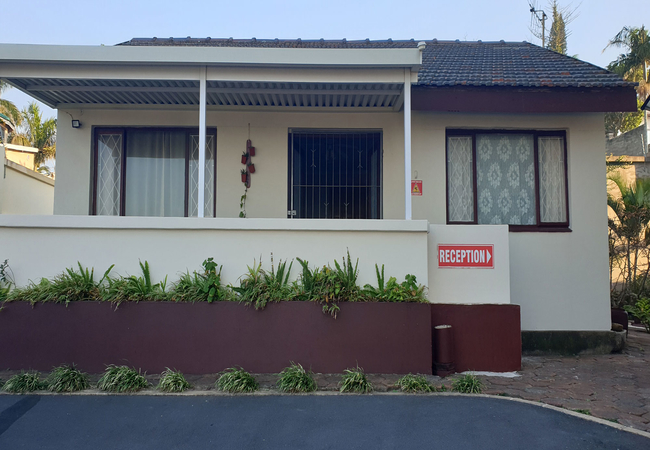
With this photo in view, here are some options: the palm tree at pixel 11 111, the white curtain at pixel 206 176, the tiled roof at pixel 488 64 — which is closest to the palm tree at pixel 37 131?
the palm tree at pixel 11 111

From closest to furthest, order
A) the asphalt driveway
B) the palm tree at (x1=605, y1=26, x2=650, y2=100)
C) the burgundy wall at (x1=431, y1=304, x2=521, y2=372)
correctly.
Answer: the asphalt driveway → the burgundy wall at (x1=431, y1=304, x2=521, y2=372) → the palm tree at (x1=605, y1=26, x2=650, y2=100)

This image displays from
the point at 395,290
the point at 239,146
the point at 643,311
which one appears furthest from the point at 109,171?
the point at 643,311

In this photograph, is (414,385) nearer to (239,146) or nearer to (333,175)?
(333,175)

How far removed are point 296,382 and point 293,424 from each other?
82cm

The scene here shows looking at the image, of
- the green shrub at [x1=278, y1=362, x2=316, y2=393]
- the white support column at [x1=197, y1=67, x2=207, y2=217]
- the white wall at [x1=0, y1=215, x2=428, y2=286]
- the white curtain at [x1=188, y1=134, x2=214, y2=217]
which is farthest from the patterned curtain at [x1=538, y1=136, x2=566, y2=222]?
the white curtain at [x1=188, y1=134, x2=214, y2=217]

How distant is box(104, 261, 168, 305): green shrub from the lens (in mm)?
6117

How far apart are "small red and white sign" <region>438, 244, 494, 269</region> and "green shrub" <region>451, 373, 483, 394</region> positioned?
1.62 metres

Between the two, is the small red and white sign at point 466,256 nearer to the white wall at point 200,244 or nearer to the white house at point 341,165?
the white house at point 341,165

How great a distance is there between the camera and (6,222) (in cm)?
636

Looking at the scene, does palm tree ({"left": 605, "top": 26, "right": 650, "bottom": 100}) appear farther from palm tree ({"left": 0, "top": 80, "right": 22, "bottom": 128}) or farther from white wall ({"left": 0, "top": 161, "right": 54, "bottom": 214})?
palm tree ({"left": 0, "top": 80, "right": 22, "bottom": 128})

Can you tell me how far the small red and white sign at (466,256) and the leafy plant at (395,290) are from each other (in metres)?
0.67

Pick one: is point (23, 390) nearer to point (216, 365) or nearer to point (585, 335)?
point (216, 365)

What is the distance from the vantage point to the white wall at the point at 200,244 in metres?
6.37

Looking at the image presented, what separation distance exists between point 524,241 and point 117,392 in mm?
6375
